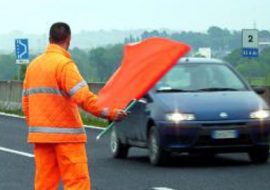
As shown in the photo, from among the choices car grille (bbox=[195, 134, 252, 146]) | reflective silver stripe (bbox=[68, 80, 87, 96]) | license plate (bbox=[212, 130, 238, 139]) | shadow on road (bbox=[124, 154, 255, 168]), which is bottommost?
shadow on road (bbox=[124, 154, 255, 168])

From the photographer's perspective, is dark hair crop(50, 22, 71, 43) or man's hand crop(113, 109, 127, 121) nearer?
man's hand crop(113, 109, 127, 121)

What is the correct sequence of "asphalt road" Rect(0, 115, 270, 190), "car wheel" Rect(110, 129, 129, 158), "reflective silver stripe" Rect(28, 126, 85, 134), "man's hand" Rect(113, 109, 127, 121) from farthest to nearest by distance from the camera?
1. "car wheel" Rect(110, 129, 129, 158)
2. "asphalt road" Rect(0, 115, 270, 190)
3. "reflective silver stripe" Rect(28, 126, 85, 134)
4. "man's hand" Rect(113, 109, 127, 121)

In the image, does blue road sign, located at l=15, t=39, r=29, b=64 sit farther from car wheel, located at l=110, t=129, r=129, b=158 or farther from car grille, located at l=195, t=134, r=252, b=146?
car grille, located at l=195, t=134, r=252, b=146

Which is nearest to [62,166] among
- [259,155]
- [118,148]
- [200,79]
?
[259,155]

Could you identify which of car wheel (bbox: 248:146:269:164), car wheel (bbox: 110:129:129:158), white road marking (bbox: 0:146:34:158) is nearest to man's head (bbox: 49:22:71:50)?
car wheel (bbox: 248:146:269:164)

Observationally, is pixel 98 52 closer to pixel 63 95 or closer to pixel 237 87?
pixel 237 87

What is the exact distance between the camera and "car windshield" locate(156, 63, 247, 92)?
52.7ft

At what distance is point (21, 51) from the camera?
41844 mm

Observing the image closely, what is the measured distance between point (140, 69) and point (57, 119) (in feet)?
3.19

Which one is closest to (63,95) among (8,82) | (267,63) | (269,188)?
(269,188)

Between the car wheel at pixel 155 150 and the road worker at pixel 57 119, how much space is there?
6.64m

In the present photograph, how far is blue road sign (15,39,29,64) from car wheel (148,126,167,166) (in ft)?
84.5

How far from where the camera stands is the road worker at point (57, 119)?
8.66 m

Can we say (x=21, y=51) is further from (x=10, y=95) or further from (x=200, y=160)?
(x=200, y=160)
